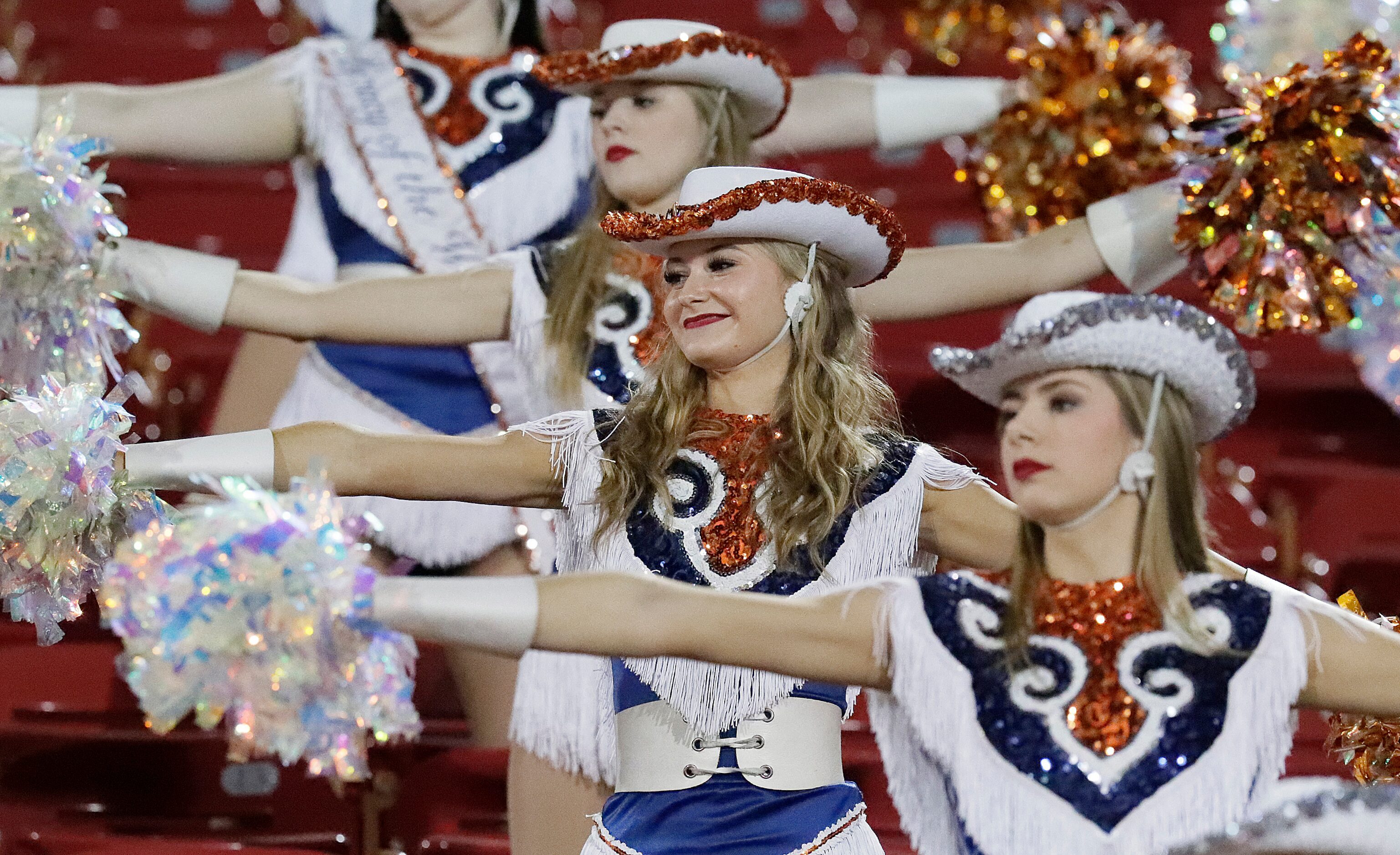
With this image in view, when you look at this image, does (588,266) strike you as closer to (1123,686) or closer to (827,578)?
(827,578)

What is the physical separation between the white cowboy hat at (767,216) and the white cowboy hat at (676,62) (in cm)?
46

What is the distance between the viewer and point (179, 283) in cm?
259

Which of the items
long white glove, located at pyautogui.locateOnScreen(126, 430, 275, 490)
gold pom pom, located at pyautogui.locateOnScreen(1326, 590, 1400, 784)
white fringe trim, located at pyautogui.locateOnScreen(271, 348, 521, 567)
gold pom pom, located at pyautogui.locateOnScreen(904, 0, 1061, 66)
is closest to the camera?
long white glove, located at pyautogui.locateOnScreen(126, 430, 275, 490)

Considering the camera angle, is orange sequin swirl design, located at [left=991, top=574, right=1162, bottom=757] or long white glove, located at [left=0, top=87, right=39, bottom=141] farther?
long white glove, located at [left=0, top=87, right=39, bottom=141]

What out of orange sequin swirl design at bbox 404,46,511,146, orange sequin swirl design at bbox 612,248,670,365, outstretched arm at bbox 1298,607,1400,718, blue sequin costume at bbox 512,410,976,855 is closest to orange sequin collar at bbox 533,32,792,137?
orange sequin swirl design at bbox 612,248,670,365

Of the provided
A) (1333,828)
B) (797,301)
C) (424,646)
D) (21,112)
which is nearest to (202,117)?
(21,112)

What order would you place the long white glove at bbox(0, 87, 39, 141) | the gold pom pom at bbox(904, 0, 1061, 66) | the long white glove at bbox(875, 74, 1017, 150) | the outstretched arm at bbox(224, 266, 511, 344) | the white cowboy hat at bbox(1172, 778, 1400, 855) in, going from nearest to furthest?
the white cowboy hat at bbox(1172, 778, 1400, 855) < the outstretched arm at bbox(224, 266, 511, 344) < the long white glove at bbox(0, 87, 39, 141) < the long white glove at bbox(875, 74, 1017, 150) < the gold pom pom at bbox(904, 0, 1061, 66)

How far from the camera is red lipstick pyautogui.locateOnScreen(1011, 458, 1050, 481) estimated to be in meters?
2.03

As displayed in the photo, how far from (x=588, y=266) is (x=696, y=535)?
0.69 metres

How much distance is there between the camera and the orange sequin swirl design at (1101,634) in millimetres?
1958

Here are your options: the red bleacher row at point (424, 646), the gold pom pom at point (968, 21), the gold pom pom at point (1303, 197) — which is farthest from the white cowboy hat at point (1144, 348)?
the gold pom pom at point (968, 21)

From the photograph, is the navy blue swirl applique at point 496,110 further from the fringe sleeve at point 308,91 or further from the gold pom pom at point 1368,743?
the gold pom pom at point 1368,743

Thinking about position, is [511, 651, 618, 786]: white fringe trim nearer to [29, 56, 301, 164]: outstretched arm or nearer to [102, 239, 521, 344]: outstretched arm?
[102, 239, 521, 344]: outstretched arm

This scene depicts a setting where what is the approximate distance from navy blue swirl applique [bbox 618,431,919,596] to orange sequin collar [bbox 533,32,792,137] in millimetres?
752
